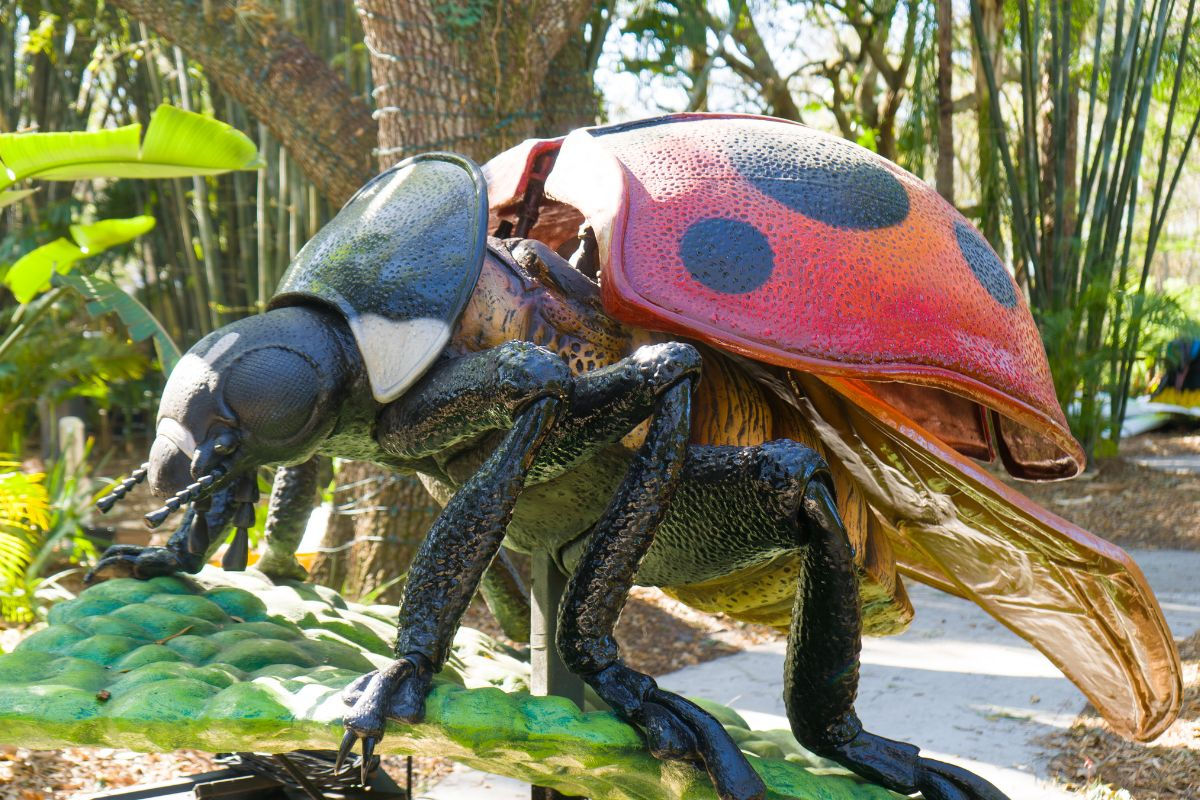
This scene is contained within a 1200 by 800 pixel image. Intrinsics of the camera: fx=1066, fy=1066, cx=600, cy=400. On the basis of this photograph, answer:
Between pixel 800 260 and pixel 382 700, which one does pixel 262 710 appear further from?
pixel 800 260

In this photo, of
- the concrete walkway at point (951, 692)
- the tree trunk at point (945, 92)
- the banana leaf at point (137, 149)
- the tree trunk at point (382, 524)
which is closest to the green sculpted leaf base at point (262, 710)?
the concrete walkway at point (951, 692)

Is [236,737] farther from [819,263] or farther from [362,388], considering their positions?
[819,263]

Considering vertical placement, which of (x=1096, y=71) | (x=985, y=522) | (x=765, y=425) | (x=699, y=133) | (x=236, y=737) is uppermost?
(x=1096, y=71)

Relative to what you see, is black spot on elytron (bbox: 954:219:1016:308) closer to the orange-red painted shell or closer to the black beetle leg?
the orange-red painted shell

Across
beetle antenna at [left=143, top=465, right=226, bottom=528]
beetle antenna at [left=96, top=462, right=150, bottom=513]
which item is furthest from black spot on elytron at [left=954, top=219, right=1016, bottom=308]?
beetle antenna at [left=96, top=462, right=150, bottom=513]

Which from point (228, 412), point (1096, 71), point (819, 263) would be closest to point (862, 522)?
point (819, 263)

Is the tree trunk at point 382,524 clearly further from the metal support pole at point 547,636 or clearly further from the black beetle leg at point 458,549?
the black beetle leg at point 458,549

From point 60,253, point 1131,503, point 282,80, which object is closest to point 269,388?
point 282,80
